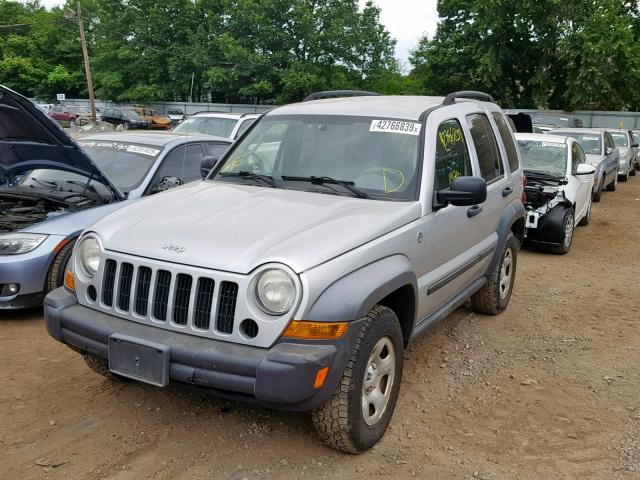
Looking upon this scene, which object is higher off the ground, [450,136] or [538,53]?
[538,53]

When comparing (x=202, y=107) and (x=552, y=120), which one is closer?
(x=552, y=120)

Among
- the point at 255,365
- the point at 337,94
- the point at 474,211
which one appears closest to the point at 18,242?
the point at 337,94

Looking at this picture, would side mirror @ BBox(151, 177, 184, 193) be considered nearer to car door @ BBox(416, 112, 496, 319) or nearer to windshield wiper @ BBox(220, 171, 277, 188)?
windshield wiper @ BBox(220, 171, 277, 188)

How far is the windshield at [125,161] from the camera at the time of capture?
20.1 ft

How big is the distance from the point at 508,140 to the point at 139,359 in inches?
159

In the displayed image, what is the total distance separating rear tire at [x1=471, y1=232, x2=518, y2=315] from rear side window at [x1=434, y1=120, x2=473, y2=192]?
3.72ft

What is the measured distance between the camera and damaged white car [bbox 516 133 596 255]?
7871 mm

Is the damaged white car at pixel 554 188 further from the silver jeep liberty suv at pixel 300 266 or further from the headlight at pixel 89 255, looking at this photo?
the headlight at pixel 89 255

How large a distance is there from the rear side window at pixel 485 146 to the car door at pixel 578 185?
12.1ft

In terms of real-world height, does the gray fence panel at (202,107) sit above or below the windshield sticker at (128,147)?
above

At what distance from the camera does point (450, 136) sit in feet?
13.7

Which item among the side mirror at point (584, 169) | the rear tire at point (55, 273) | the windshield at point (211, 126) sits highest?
the windshield at point (211, 126)

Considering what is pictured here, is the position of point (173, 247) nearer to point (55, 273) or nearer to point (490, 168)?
point (55, 273)

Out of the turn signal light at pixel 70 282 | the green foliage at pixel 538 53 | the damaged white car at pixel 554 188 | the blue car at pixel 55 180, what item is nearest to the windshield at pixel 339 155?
the blue car at pixel 55 180
